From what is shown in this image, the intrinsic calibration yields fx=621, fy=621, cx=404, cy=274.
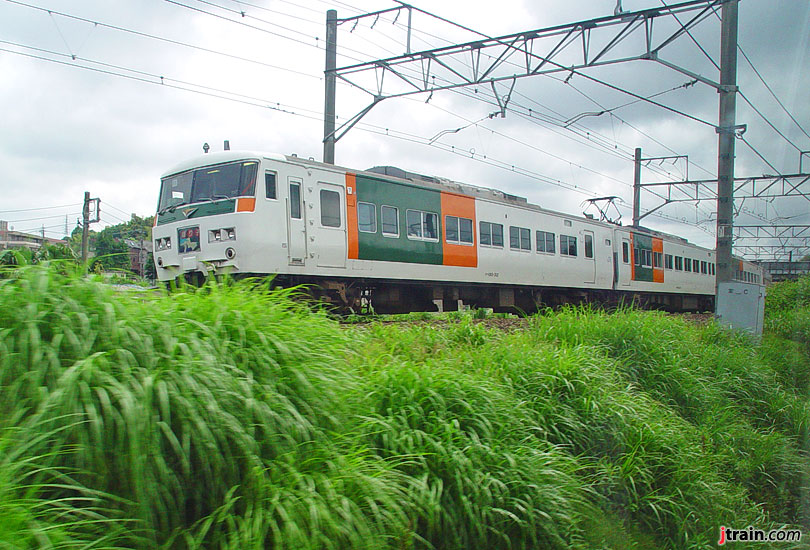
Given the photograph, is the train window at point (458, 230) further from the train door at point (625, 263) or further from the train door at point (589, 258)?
the train door at point (625, 263)

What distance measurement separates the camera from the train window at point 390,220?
11883 millimetres

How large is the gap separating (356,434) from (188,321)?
1.15m

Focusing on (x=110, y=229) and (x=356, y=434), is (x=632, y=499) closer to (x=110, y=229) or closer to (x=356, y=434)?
(x=356, y=434)

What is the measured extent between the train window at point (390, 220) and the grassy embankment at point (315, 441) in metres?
5.59

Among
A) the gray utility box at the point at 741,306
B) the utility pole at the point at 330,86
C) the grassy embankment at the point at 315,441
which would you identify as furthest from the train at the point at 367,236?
the grassy embankment at the point at 315,441

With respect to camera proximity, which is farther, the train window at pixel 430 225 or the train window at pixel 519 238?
the train window at pixel 519 238

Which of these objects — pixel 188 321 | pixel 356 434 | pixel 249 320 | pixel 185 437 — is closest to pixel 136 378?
pixel 185 437

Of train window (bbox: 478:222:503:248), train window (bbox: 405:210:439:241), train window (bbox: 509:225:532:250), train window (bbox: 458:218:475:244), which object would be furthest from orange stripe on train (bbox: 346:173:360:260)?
train window (bbox: 509:225:532:250)

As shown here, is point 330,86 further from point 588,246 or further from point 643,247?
point 643,247

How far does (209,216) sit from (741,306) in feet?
31.3

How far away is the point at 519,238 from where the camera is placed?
1579cm

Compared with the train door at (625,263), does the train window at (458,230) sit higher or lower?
higher

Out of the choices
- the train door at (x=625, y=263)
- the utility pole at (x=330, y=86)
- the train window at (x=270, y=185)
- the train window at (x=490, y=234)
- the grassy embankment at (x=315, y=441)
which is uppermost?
the utility pole at (x=330, y=86)

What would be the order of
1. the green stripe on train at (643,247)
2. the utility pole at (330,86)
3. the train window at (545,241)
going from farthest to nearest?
the green stripe on train at (643,247) < the train window at (545,241) < the utility pole at (330,86)
